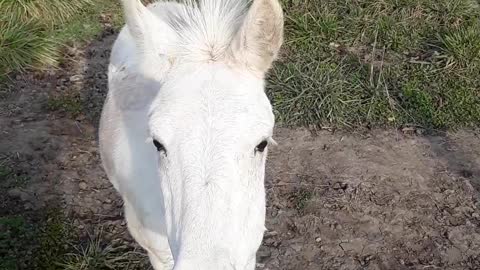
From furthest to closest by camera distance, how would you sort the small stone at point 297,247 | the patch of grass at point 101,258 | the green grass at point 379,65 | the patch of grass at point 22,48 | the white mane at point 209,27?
the patch of grass at point 22,48, the green grass at point 379,65, the small stone at point 297,247, the patch of grass at point 101,258, the white mane at point 209,27

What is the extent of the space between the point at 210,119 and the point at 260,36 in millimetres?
414

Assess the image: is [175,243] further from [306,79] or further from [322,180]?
[306,79]

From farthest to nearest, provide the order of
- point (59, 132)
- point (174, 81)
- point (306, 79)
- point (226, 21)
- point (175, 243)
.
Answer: point (306, 79) < point (59, 132) < point (226, 21) < point (174, 81) < point (175, 243)

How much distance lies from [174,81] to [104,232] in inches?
84.3

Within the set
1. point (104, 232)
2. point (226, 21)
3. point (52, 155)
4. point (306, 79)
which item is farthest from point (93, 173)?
point (226, 21)

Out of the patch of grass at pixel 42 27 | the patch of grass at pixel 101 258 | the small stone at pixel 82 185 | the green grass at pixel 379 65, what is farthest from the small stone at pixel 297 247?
the patch of grass at pixel 42 27

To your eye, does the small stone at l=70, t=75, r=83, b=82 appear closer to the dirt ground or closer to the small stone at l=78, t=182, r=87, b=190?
the dirt ground

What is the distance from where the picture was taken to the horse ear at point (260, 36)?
226cm

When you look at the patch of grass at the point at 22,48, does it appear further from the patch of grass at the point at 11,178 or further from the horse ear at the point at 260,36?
the horse ear at the point at 260,36

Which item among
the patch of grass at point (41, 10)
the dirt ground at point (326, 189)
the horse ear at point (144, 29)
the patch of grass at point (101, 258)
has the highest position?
the horse ear at point (144, 29)

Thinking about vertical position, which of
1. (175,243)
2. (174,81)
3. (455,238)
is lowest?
(455,238)

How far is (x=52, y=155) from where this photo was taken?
193 inches

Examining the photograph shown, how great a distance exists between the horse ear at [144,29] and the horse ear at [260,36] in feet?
1.10

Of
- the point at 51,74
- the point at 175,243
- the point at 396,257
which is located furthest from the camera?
the point at 51,74
